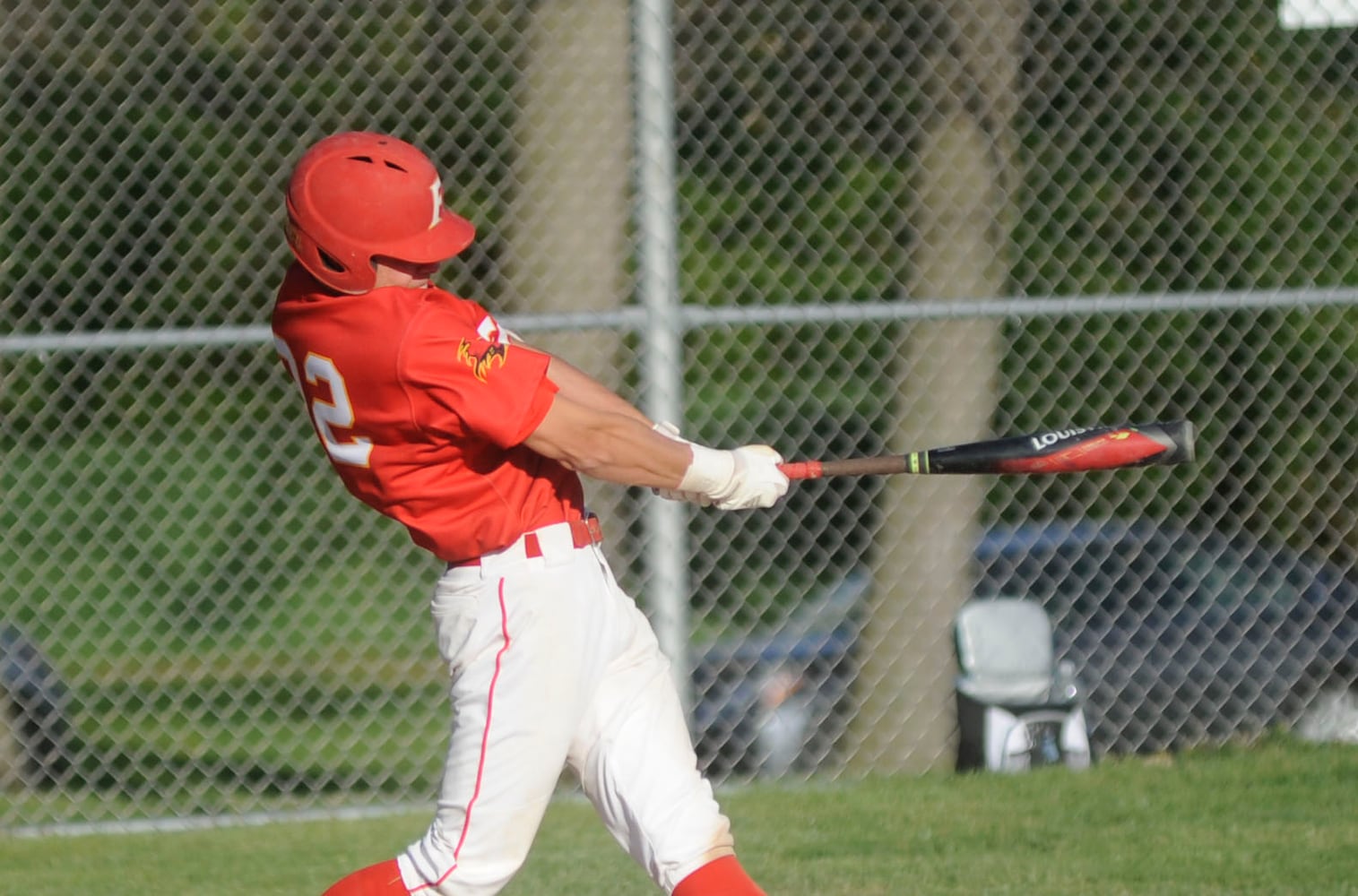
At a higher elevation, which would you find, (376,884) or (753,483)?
(753,483)

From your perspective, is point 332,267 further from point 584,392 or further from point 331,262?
point 584,392

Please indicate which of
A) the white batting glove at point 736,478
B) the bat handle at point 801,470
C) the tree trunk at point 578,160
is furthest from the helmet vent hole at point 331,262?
the tree trunk at point 578,160

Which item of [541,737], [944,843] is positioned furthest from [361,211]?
[944,843]

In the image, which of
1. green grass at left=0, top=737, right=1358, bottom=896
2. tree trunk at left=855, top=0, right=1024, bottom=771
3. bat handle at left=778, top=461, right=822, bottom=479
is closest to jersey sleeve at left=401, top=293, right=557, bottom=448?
bat handle at left=778, top=461, right=822, bottom=479

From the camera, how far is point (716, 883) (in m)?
3.19

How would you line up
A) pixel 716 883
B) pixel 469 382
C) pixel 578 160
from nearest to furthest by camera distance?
pixel 469 382, pixel 716 883, pixel 578 160

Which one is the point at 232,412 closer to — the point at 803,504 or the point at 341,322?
the point at 803,504

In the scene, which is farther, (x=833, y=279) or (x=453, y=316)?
(x=833, y=279)

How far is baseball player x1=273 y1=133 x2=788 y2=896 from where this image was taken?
315cm

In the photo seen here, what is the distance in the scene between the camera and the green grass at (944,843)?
4.66 meters

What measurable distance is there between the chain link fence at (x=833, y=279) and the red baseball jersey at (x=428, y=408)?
113 inches

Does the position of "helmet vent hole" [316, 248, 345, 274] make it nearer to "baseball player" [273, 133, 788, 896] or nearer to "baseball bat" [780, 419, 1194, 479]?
"baseball player" [273, 133, 788, 896]

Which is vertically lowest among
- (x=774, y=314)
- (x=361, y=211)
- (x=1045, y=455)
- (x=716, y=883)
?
(x=716, y=883)

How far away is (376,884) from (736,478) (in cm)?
105
